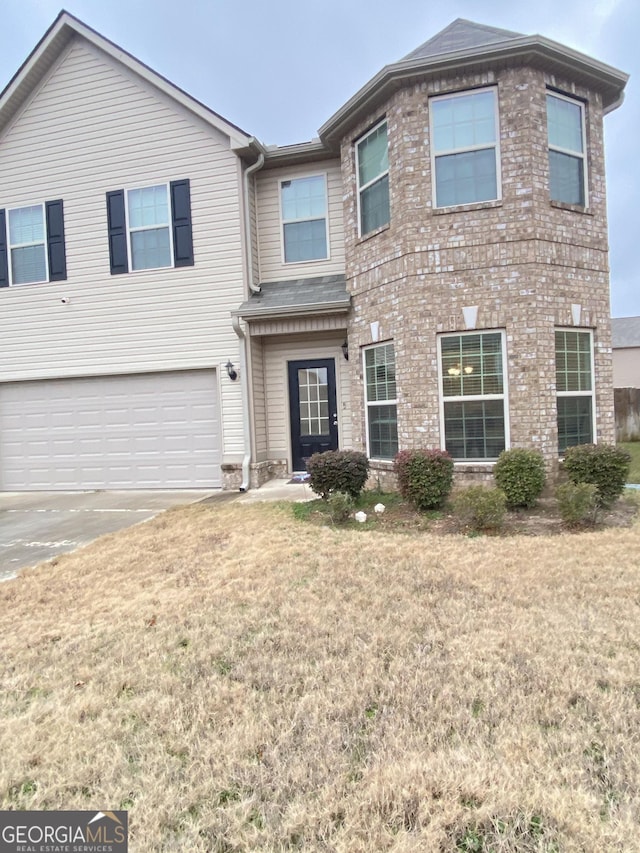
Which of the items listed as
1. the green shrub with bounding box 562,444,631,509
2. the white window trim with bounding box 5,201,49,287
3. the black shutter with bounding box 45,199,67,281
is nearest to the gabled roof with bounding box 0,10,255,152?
the white window trim with bounding box 5,201,49,287

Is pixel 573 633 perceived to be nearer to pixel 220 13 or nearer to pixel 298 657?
pixel 298 657

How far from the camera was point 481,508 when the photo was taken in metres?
5.60

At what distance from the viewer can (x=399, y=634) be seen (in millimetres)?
3230

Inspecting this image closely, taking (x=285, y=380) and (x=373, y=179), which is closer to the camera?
(x=373, y=179)

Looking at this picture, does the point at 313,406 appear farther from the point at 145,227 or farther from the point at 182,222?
the point at 145,227

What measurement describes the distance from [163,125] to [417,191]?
532 cm

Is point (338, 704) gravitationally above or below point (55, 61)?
below

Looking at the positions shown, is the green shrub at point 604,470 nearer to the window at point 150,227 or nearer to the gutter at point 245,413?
the gutter at point 245,413

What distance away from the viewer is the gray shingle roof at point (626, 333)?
3127cm

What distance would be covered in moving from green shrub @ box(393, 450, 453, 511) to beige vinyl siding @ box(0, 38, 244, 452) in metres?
3.85

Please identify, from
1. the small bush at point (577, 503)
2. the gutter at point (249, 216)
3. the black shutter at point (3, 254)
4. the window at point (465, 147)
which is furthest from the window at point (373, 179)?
the black shutter at point (3, 254)

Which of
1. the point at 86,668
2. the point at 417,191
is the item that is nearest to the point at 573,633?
the point at 86,668

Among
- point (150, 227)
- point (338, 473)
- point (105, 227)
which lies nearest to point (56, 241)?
point (105, 227)

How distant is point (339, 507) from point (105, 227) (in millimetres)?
7370
